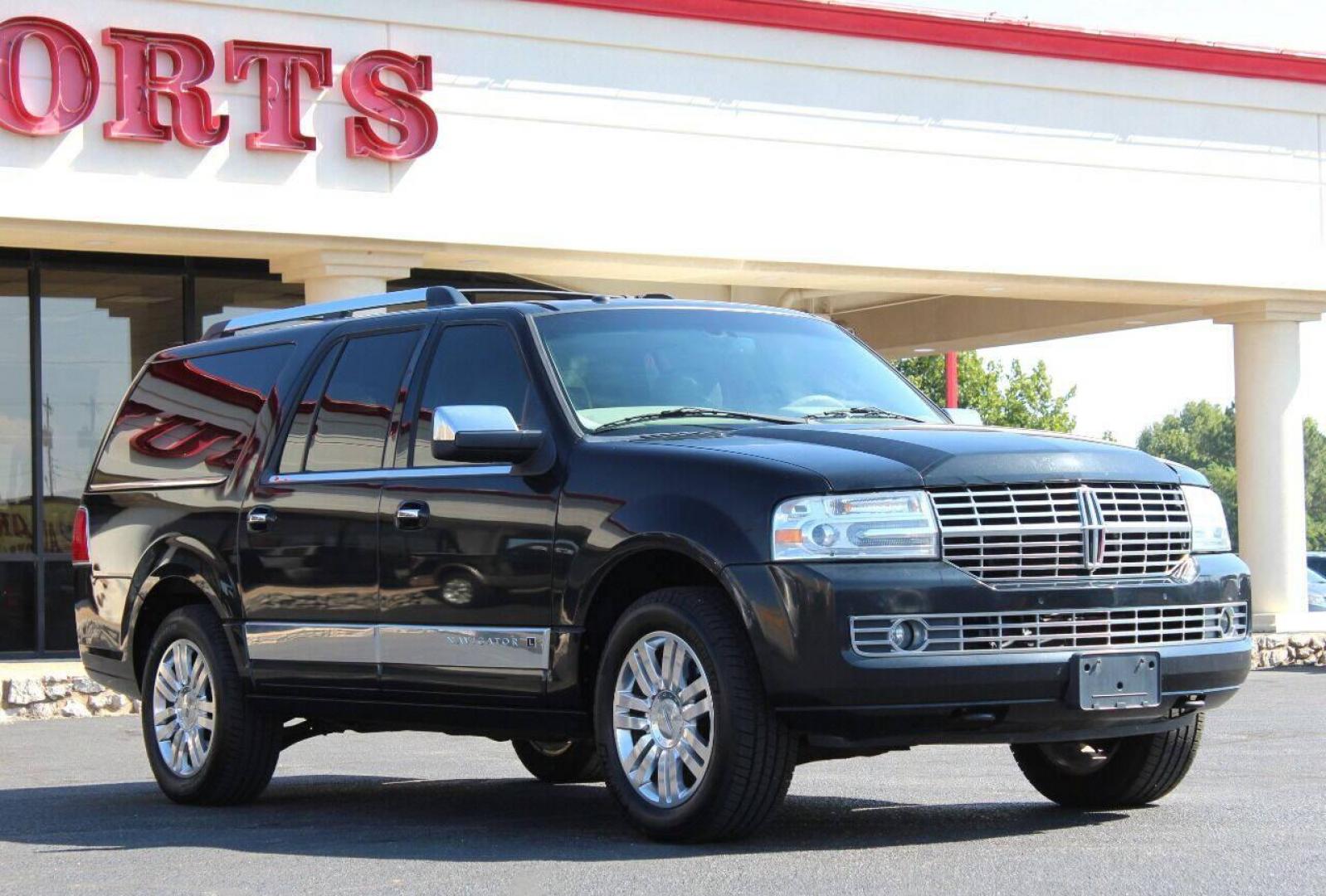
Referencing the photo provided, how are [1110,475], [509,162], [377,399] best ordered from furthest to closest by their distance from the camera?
[509,162] < [377,399] < [1110,475]

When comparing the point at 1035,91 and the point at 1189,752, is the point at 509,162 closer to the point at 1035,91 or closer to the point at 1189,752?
the point at 1035,91

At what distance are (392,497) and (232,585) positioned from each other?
124 cm

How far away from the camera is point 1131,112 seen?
74.6 feet

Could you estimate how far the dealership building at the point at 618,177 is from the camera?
58.5ft

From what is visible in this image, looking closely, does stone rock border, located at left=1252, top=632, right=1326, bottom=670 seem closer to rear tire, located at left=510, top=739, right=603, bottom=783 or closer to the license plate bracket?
rear tire, located at left=510, top=739, right=603, bottom=783

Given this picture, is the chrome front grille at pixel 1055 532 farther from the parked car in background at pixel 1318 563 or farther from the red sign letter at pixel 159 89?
the parked car in background at pixel 1318 563

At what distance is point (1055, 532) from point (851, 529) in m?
Result: 0.71

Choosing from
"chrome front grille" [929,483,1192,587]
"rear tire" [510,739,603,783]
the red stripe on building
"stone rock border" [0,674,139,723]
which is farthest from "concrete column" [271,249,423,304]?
"chrome front grille" [929,483,1192,587]

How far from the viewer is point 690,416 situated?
8.24 metres

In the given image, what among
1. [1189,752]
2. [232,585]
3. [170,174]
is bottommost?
[1189,752]

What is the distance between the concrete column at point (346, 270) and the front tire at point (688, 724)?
11.4 m

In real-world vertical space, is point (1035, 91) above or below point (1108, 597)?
above

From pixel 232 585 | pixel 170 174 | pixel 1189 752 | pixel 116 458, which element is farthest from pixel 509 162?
pixel 1189 752

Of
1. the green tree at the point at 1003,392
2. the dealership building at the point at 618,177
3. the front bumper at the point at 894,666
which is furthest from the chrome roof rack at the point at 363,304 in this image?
the green tree at the point at 1003,392
